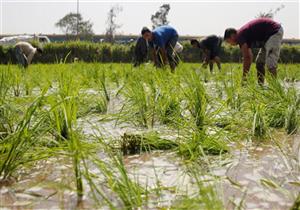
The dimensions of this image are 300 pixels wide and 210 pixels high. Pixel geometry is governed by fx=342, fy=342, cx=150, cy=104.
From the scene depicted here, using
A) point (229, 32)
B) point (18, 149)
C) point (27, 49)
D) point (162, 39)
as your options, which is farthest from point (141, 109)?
point (27, 49)

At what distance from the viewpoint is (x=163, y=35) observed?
17.5 feet

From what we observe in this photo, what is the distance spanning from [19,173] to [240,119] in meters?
1.31

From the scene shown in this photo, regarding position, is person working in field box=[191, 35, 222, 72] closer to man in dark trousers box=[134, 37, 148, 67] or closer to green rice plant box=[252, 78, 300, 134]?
man in dark trousers box=[134, 37, 148, 67]

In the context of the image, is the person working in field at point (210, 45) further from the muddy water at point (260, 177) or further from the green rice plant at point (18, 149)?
the green rice plant at point (18, 149)

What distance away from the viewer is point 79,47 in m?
14.5

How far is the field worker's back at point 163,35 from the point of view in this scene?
5092mm

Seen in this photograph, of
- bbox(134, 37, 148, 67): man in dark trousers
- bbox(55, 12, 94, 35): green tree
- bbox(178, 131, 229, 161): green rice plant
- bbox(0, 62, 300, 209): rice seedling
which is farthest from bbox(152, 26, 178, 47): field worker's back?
bbox(55, 12, 94, 35): green tree

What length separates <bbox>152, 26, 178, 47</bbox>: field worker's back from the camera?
509cm

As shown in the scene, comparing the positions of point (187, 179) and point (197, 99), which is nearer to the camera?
point (187, 179)

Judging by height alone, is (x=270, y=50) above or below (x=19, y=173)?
above

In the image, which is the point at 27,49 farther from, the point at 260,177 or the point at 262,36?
the point at 260,177

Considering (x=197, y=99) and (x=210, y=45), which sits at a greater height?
(x=210, y=45)

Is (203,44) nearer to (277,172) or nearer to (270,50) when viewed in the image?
(270,50)

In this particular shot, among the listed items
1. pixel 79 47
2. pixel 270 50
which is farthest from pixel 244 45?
pixel 79 47
